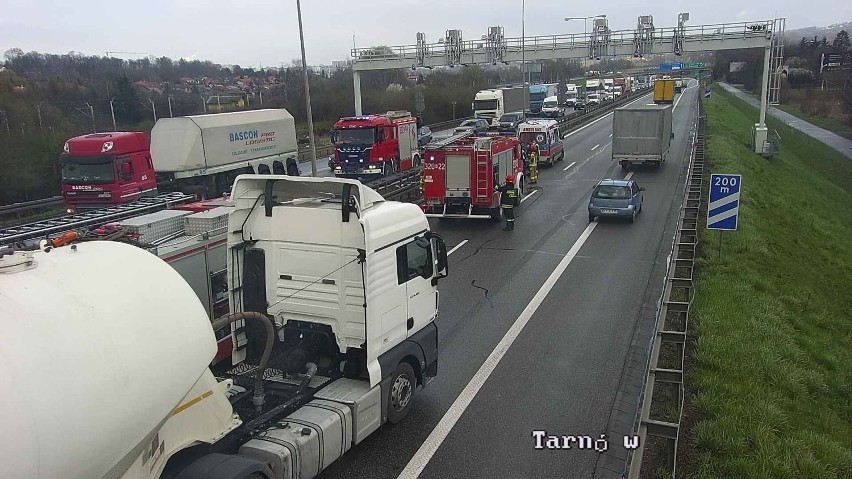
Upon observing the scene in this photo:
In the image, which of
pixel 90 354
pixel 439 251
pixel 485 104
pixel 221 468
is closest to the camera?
pixel 90 354

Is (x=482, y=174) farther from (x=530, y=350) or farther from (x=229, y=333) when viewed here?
(x=229, y=333)

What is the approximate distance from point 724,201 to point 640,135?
20712 mm

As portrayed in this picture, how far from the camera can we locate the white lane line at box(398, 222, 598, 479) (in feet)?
26.2

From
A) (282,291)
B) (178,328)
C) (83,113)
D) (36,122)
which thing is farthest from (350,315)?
(83,113)

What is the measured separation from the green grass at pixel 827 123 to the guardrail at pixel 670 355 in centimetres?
5048

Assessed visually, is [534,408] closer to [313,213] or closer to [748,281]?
[313,213]

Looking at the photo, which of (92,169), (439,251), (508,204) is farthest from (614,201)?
(92,169)

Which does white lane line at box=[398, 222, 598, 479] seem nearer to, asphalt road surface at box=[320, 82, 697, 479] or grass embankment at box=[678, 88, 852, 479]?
asphalt road surface at box=[320, 82, 697, 479]

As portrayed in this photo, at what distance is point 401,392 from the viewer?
8.75 metres

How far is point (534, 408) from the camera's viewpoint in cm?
942

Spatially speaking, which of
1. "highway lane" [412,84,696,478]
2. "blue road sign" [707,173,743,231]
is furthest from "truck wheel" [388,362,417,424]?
"blue road sign" [707,173,743,231]

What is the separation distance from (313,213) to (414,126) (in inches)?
1042

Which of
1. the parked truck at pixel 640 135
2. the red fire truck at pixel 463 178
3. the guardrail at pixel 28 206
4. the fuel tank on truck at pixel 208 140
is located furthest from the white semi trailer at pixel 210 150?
the parked truck at pixel 640 135

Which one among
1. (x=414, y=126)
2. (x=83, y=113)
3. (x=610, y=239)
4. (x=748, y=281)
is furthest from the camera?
(x=83, y=113)
